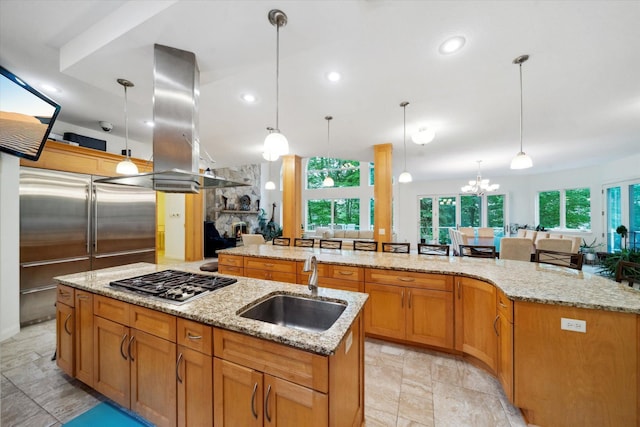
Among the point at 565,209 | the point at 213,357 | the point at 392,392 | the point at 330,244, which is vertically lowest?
the point at 392,392

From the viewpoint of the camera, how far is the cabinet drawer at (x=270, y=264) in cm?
285

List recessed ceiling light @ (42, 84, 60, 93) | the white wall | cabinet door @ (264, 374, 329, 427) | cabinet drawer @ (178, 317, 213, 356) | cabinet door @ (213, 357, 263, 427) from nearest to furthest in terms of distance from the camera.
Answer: cabinet door @ (264, 374, 329, 427)
cabinet door @ (213, 357, 263, 427)
cabinet drawer @ (178, 317, 213, 356)
the white wall
recessed ceiling light @ (42, 84, 60, 93)

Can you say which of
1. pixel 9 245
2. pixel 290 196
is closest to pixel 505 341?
pixel 290 196

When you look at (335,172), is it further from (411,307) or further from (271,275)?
(411,307)

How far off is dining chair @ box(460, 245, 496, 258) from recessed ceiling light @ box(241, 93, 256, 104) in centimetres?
305

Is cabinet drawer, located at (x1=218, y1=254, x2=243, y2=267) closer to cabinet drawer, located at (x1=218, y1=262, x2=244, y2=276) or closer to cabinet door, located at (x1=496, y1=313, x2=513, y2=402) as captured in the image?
cabinet drawer, located at (x1=218, y1=262, x2=244, y2=276)

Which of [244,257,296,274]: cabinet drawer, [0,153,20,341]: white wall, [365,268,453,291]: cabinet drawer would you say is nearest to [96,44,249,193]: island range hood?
[244,257,296,274]: cabinet drawer

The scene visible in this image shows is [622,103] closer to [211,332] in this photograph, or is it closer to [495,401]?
[495,401]

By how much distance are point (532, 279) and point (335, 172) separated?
9302mm

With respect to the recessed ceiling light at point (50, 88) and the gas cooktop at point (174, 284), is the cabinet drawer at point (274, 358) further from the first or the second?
the recessed ceiling light at point (50, 88)

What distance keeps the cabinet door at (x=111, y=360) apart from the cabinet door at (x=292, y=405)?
1056 mm

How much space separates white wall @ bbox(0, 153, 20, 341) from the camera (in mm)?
2465

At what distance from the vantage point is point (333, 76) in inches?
→ 92.5

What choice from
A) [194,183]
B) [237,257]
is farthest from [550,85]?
[237,257]
